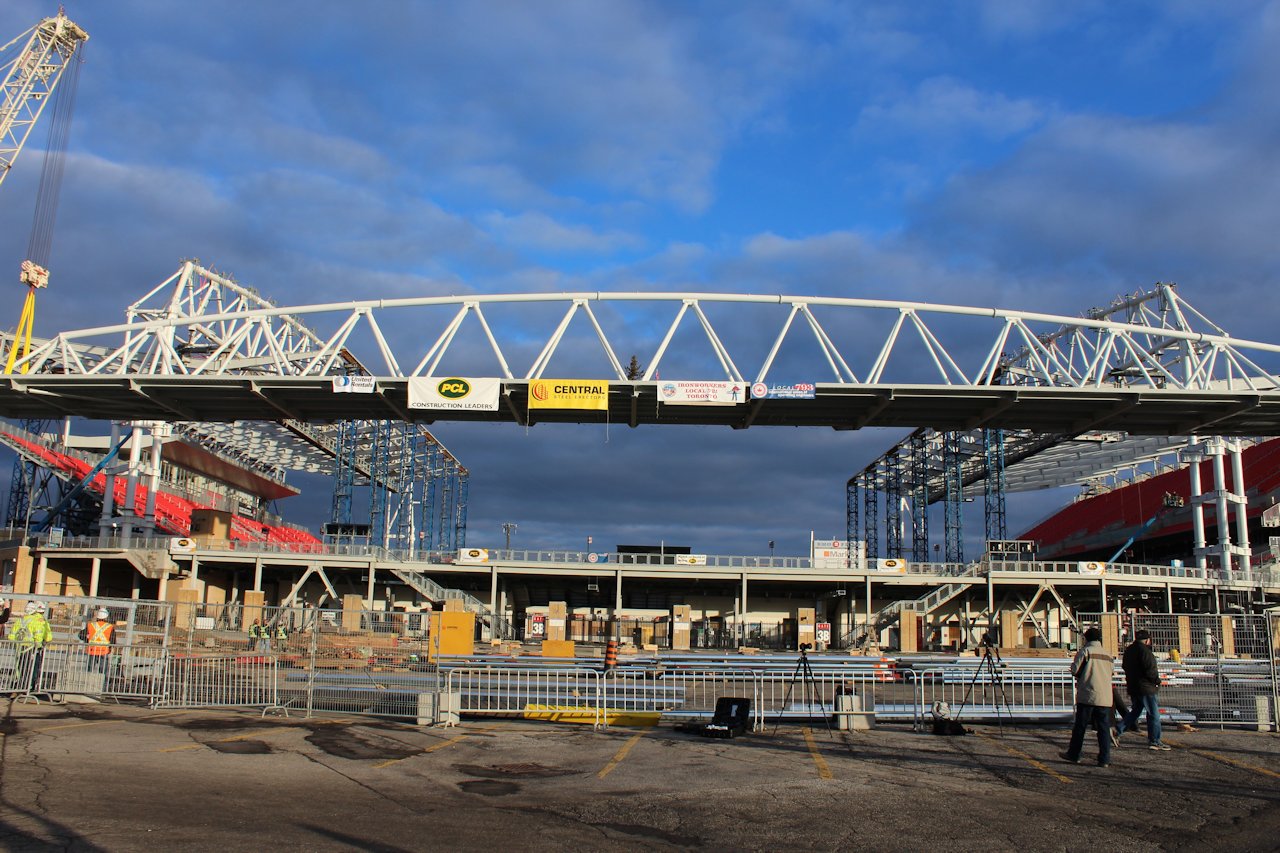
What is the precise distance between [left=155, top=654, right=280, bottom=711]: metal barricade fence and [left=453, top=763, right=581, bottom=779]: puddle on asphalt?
6.94m

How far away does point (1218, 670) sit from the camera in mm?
17625

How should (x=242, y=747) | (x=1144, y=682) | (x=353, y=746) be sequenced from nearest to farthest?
(x=242, y=747) < (x=353, y=746) < (x=1144, y=682)

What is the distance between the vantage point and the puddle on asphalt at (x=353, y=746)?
13202 mm

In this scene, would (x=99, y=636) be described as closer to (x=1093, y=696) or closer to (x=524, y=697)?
(x=524, y=697)

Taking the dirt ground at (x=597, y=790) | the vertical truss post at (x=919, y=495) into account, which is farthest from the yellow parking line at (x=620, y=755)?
the vertical truss post at (x=919, y=495)

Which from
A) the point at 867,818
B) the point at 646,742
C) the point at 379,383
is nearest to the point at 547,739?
the point at 646,742

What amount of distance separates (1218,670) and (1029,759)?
6.39m

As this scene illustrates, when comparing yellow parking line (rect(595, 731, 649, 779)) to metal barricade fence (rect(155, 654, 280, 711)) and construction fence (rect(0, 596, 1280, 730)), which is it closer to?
construction fence (rect(0, 596, 1280, 730))

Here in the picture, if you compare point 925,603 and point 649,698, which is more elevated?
point 925,603

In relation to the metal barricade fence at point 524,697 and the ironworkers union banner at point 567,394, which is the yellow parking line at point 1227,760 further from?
the ironworkers union banner at point 567,394

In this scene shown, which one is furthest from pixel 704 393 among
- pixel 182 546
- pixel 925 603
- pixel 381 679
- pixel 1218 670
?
pixel 182 546

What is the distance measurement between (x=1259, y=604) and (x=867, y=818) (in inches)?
2489

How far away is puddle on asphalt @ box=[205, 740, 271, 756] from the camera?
13.0 meters

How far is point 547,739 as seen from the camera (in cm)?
1553
